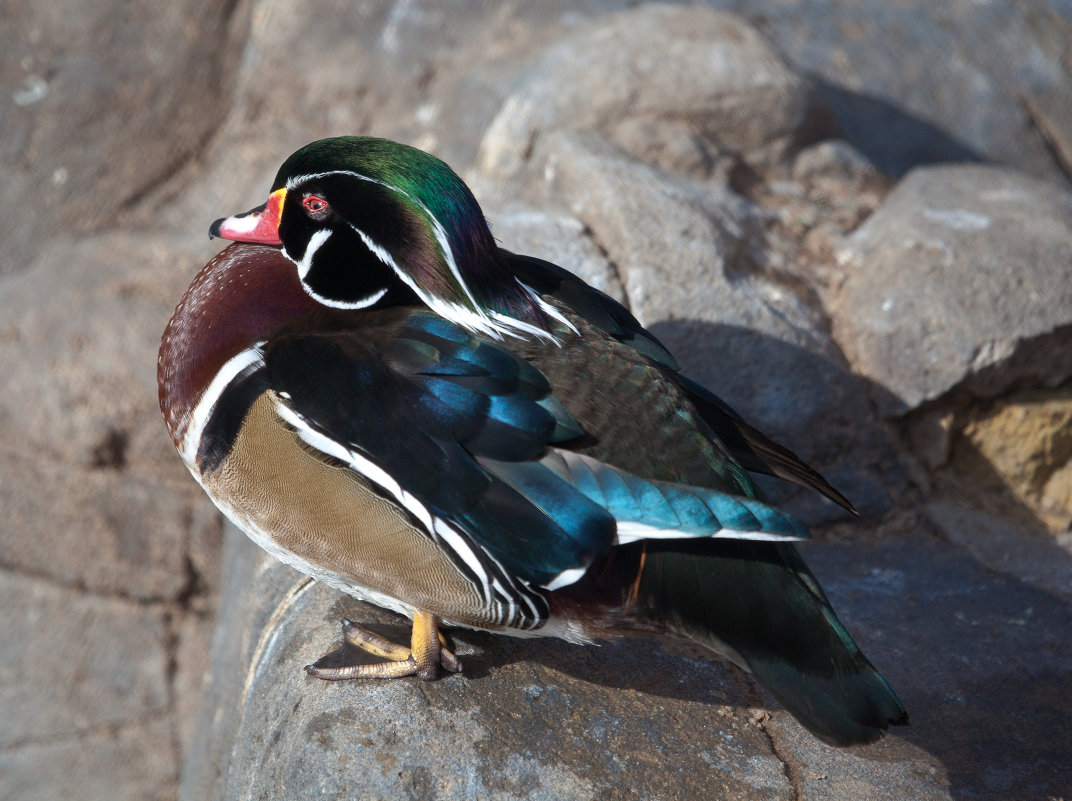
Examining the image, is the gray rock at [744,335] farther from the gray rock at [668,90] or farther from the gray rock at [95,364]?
the gray rock at [95,364]

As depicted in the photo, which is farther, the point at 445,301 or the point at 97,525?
the point at 97,525

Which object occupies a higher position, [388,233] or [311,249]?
[388,233]

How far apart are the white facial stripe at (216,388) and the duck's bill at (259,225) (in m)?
0.22

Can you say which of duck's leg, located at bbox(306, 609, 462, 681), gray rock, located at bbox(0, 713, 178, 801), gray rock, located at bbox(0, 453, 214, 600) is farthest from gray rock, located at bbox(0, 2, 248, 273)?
duck's leg, located at bbox(306, 609, 462, 681)

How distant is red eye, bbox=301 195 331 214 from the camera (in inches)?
67.0

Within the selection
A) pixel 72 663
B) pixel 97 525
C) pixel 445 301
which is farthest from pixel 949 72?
pixel 72 663

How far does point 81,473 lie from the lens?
402 cm

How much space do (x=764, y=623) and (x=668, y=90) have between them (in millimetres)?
2342

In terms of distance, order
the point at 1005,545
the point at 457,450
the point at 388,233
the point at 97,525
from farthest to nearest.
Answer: the point at 97,525
the point at 1005,545
the point at 388,233
the point at 457,450

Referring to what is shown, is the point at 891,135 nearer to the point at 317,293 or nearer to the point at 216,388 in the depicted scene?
the point at 317,293

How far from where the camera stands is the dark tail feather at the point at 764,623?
1.57 m

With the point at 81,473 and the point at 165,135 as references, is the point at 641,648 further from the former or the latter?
the point at 165,135

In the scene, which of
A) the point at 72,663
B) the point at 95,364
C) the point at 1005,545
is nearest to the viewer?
the point at 1005,545

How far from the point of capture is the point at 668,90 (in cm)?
345
